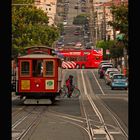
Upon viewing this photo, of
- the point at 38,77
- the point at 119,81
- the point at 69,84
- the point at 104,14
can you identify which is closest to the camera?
the point at 38,77

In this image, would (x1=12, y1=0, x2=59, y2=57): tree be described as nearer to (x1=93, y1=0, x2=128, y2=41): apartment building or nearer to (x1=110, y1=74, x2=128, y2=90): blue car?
(x1=110, y1=74, x2=128, y2=90): blue car

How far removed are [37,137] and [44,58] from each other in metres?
16.6

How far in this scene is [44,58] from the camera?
31.1 meters

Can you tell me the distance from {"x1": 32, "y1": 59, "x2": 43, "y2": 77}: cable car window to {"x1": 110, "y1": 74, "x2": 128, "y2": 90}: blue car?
18.7 meters

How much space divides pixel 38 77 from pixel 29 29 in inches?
1436

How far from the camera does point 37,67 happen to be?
32312 mm

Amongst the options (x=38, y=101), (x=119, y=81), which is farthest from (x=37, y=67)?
(x=119, y=81)

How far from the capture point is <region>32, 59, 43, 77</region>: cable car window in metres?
31.4

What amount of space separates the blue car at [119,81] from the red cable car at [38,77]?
19.2 meters

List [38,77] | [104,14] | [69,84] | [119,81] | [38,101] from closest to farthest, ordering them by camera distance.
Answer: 1. [38,77]
2. [38,101]
3. [69,84]
4. [119,81]
5. [104,14]

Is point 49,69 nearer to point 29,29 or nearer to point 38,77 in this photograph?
point 38,77

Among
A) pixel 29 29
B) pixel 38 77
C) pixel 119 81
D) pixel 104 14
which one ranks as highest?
pixel 104 14
